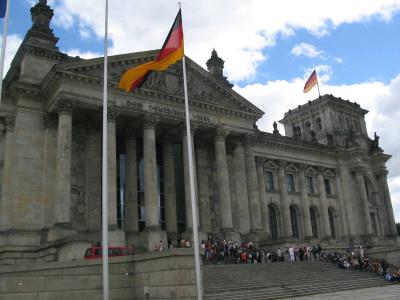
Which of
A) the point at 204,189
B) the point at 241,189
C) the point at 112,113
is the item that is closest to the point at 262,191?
the point at 241,189

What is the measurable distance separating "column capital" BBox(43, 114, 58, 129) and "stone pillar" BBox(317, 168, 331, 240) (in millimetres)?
33695

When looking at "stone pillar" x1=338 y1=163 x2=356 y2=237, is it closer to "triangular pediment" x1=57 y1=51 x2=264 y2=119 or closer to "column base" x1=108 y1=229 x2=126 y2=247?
"triangular pediment" x1=57 y1=51 x2=264 y2=119

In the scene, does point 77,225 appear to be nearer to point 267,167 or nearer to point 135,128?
point 135,128

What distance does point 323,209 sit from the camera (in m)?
56.0

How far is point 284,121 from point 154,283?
5024 centimetres

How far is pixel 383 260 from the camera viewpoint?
38688 millimetres

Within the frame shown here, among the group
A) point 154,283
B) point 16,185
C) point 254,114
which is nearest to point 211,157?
point 254,114

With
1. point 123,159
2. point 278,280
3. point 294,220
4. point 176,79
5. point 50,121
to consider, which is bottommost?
point 278,280

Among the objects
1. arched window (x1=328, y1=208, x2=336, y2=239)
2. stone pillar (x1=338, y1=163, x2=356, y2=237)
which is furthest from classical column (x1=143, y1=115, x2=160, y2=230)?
stone pillar (x1=338, y1=163, x2=356, y2=237)

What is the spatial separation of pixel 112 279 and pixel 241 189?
2141cm

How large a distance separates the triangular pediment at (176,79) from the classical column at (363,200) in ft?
68.7

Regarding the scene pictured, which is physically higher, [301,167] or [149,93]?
[149,93]

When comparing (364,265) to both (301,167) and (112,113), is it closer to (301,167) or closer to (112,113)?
(301,167)

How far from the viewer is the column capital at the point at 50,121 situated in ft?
119
